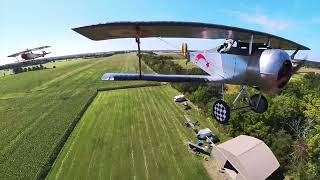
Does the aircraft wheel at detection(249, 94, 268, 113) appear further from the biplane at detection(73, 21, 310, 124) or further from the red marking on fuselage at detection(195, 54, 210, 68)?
the red marking on fuselage at detection(195, 54, 210, 68)

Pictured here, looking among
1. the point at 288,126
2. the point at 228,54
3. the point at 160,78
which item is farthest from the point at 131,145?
the point at 228,54

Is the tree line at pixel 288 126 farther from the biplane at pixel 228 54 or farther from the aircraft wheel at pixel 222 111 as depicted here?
the biplane at pixel 228 54

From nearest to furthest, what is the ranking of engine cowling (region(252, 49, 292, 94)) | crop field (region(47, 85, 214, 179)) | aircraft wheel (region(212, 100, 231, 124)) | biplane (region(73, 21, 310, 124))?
biplane (region(73, 21, 310, 124)), engine cowling (region(252, 49, 292, 94)), aircraft wheel (region(212, 100, 231, 124)), crop field (region(47, 85, 214, 179))

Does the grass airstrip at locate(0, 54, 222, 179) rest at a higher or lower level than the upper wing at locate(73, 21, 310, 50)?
lower

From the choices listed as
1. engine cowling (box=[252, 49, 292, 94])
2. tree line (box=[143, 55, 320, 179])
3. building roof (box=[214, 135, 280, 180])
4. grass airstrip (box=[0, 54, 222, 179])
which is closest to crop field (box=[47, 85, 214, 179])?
grass airstrip (box=[0, 54, 222, 179])

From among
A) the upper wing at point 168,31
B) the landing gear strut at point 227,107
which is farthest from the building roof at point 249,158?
the upper wing at point 168,31

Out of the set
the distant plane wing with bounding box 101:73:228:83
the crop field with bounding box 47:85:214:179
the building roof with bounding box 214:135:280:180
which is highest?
the distant plane wing with bounding box 101:73:228:83
